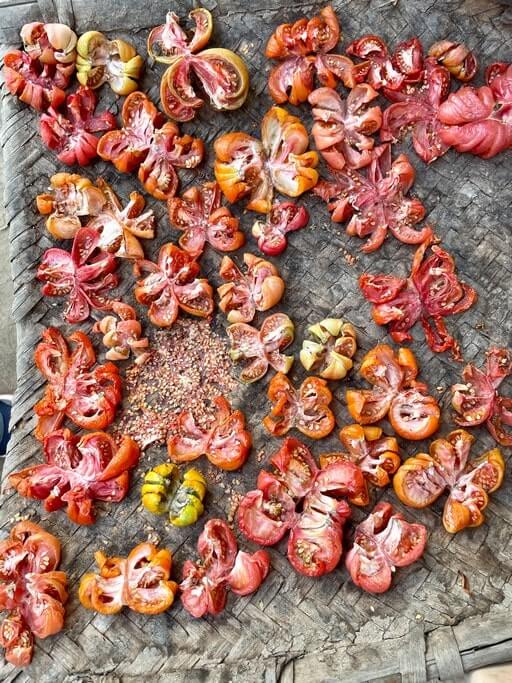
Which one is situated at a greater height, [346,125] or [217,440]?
[346,125]

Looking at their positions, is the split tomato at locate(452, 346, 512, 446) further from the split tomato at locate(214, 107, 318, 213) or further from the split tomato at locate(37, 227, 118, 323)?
the split tomato at locate(37, 227, 118, 323)

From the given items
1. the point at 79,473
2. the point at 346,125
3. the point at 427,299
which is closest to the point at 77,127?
the point at 346,125

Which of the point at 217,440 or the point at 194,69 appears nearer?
the point at 217,440

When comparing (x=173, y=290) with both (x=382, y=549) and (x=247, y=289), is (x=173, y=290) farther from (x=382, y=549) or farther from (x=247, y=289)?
(x=382, y=549)

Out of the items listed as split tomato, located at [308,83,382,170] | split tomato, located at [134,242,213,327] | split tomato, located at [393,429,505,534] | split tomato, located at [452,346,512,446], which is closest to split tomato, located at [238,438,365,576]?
split tomato, located at [393,429,505,534]

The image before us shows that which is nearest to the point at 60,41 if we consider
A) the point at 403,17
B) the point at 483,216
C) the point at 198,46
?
the point at 198,46

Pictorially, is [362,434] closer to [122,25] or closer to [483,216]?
[483,216]
